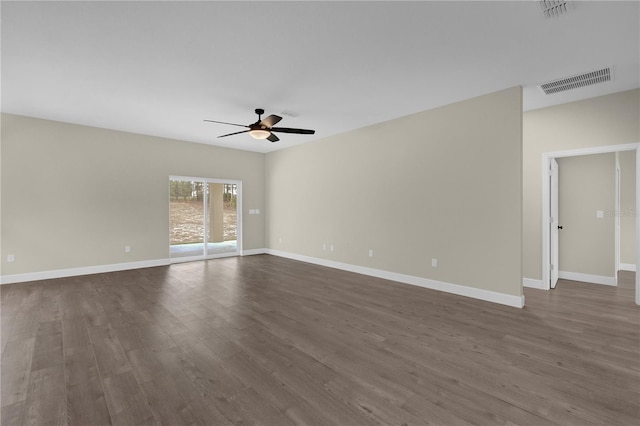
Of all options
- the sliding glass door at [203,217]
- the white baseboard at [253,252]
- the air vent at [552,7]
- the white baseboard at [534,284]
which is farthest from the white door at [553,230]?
the sliding glass door at [203,217]

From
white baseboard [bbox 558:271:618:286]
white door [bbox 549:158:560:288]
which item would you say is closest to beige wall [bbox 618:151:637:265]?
white baseboard [bbox 558:271:618:286]

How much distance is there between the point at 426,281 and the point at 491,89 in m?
3.00

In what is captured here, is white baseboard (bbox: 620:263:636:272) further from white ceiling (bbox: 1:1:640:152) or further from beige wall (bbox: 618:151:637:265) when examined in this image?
white ceiling (bbox: 1:1:640:152)

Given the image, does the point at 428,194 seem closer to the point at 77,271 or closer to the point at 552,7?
the point at 552,7

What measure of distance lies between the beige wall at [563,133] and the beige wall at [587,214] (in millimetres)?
1079

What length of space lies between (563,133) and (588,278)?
2.64 m

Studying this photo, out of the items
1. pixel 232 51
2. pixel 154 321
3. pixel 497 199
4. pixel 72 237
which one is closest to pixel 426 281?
pixel 497 199

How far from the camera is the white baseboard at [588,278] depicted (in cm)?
475

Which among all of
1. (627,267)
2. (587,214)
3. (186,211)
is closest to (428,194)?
(587,214)

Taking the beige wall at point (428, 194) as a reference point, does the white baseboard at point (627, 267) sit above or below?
below

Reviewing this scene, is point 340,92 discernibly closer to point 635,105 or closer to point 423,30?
point 423,30

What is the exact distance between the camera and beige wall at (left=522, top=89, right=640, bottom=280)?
3855 mm

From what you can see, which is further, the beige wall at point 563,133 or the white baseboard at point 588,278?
the white baseboard at point 588,278

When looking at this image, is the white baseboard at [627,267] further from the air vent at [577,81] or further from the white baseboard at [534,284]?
the air vent at [577,81]
